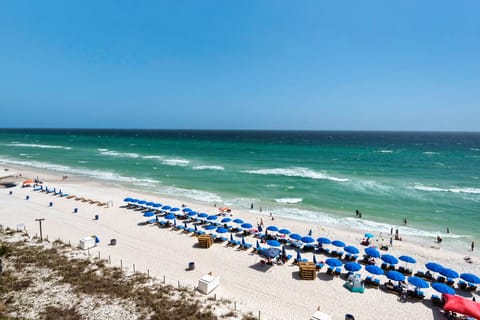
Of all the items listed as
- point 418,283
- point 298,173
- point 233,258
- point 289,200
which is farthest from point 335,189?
point 233,258

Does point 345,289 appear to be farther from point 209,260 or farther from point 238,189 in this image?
point 238,189

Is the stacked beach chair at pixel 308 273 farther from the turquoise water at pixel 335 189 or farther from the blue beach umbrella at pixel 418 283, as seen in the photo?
the turquoise water at pixel 335 189

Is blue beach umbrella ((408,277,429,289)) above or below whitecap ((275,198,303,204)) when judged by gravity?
above

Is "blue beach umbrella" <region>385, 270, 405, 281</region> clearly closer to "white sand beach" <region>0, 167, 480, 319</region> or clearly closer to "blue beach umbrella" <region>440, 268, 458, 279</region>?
"white sand beach" <region>0, 167, 480, 319</region>

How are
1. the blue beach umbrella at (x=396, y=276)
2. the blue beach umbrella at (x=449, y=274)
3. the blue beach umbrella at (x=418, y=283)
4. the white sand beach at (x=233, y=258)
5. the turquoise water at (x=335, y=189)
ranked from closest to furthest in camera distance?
the white sand beach at (x=233, y=258) → the blue beach umbrella at (x=418, y=283) → the blue beach umbrella at (x=396, y=276) → the blue beach umbrella at (x=449, y=274) → the turquoise water at (x=335, y=189)

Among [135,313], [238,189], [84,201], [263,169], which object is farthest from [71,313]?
[263,169]

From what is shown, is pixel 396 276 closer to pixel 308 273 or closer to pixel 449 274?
pixel 449 274

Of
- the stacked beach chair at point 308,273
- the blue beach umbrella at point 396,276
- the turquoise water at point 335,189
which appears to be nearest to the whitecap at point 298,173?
the turquoise water at point 335,189

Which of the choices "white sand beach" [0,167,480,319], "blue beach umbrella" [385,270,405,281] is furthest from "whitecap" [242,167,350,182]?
"blue beach umbrella" [385,270,405,281]
